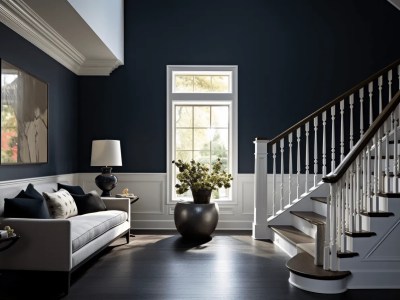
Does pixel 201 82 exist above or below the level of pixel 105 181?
above

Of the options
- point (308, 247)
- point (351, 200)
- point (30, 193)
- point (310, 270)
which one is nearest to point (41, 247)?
point (30, 193)

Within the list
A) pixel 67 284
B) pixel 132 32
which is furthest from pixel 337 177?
pixel 132 32

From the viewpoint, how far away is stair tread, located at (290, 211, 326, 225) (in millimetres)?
4619

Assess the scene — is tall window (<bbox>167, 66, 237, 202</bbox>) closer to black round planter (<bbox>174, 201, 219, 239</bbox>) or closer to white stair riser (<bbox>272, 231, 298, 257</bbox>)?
black round planter (<bbox>174, 201, 219, 239</bbox>)

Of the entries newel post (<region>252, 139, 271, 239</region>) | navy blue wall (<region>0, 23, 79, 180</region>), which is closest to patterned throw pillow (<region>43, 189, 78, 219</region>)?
navy blue wall (<region>0, 23, 79, 180</region>)

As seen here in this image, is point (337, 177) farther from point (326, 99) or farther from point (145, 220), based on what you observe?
point (145, 220)

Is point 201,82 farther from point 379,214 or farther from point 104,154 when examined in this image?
point 379,214

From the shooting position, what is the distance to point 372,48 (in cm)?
661

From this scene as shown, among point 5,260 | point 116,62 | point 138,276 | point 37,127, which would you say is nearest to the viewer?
point 5,260

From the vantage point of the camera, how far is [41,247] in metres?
3.47

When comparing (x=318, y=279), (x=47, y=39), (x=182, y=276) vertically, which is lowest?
(x=182, y=276)

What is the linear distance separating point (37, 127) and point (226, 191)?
3076 mm

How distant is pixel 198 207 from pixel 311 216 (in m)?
1.43

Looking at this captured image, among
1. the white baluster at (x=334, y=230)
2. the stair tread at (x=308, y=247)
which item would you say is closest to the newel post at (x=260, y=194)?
the stair tread at (x=308, y=247)
